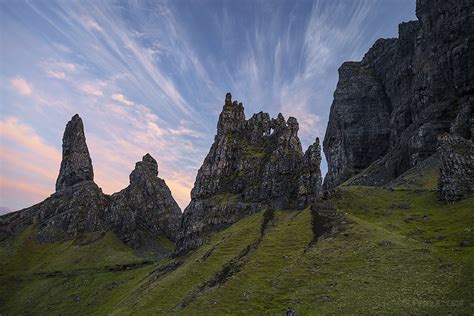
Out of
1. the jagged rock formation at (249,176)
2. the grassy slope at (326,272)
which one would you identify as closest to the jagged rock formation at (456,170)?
the grassy slope at (326,272)

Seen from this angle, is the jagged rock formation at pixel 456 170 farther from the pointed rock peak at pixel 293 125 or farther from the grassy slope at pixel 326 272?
the pointed rock peak at pixel 293 125

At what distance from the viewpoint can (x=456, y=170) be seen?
115688 mm

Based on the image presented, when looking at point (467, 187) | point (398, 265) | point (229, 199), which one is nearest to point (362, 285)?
point (398, 265)

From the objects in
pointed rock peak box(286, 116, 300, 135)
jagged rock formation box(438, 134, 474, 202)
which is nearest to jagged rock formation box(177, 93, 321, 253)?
pointed rock peak box(286, 116, 300, 135)

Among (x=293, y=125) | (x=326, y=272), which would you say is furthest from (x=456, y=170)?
(x=293, y=125)

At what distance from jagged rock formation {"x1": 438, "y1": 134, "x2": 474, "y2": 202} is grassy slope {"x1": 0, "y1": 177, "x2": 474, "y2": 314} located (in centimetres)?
534

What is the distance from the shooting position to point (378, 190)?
147 metres

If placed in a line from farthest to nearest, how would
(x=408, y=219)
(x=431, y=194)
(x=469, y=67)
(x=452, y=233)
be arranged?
(x=469, y=67), (x=431, y=194), (x=408, y=219), (x=452, y=233)

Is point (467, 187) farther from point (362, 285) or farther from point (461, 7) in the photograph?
point (461, 7)

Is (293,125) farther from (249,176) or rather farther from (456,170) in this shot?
(456,170)

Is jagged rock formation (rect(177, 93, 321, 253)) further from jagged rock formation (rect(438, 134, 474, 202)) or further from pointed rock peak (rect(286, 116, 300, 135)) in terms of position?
jagged rock formation (rect(438, 134, 474, 202))

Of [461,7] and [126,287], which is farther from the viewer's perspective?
[461,7]

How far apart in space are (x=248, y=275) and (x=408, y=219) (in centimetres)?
5376

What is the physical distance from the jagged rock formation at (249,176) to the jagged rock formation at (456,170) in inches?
1634
